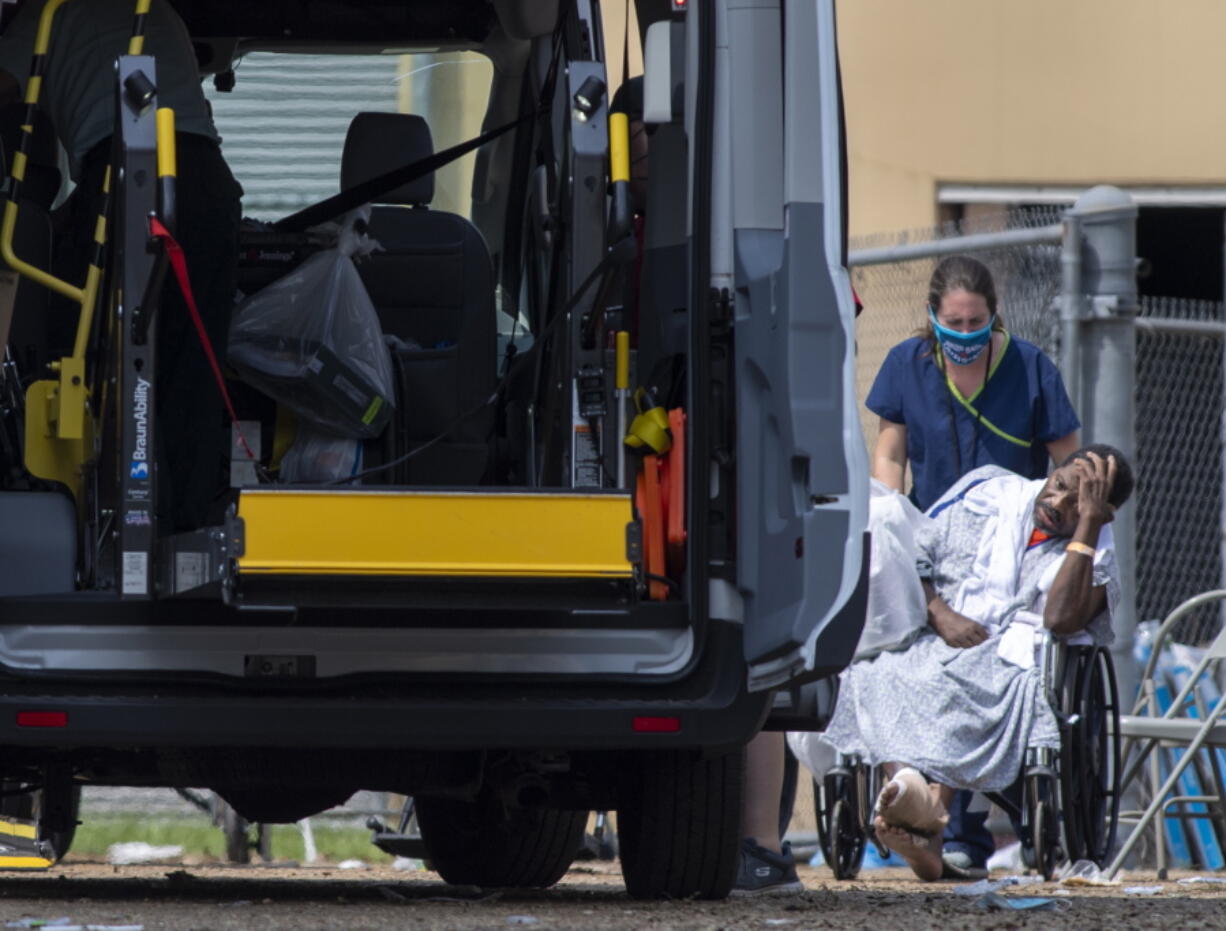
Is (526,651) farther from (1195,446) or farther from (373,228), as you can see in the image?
(1195,446)

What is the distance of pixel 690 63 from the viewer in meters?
5.32

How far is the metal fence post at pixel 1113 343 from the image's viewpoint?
8.08m

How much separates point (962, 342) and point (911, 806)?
4.58ft

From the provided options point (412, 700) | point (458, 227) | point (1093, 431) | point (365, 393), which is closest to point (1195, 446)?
point (1093, 431)

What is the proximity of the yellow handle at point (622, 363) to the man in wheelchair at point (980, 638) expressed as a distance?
224 centimetres

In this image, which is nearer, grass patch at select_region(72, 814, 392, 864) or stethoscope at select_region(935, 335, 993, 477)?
stethoscope at select_region(935, 335, 993, 477)

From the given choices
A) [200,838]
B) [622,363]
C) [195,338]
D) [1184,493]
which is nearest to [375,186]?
[195,338]

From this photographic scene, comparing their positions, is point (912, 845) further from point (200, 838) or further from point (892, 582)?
point (200, 838)

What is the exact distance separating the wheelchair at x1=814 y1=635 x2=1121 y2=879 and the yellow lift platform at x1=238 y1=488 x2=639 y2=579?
2.59 metres

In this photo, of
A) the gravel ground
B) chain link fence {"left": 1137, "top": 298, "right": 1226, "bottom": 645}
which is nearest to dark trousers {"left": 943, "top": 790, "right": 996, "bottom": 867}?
the gravel ground

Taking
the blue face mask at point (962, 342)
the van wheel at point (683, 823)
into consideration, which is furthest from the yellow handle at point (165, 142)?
the blue face mask at point (962, 342)

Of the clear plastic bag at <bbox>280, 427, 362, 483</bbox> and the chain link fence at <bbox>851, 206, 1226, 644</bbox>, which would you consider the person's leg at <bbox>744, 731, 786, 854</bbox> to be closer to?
the clear plastic bag at <bbox>280, 427, 362, 483</bbox>

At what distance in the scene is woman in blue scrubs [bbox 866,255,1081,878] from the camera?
7.74 m

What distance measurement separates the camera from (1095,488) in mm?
7465
